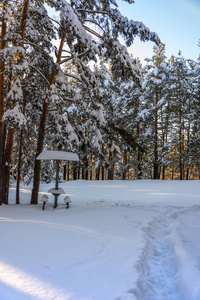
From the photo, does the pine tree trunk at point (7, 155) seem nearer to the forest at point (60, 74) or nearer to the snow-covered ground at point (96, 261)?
the forest at point (60, 74)

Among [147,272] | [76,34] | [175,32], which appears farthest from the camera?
[76,34]

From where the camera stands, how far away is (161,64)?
22.8m

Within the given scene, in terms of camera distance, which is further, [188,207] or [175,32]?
[188,207]

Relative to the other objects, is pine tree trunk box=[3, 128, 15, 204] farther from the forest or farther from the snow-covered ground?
the snow-covered ground

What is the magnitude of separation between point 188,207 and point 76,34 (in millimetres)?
9043

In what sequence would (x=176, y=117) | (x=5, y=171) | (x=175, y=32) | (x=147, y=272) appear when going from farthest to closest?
(x=176, y=117), (x=5, y=171), (x=147, y=272), (x=175, y=32)

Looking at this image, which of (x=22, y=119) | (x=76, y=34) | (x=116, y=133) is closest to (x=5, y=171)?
(x=22, y=119)

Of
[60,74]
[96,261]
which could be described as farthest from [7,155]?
[96,261]

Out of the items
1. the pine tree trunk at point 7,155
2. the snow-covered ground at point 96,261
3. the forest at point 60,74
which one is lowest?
the snow-covered ground at point 96,261

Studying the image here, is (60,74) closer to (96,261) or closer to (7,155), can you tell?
(7,155)

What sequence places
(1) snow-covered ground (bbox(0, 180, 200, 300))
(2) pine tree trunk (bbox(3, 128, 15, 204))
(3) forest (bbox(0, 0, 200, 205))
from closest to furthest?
1. (1) snow-covered ground (bbox(0, 180, 200, 300))
2. (3) forest (bbox(0, 0, 200, 205))
3. (2) pine tree trunk (bbox(3, 128, 15, 204))

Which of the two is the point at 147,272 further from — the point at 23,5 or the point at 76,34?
the point at 23,5

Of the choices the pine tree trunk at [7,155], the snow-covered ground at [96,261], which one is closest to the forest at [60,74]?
the pine tree trunk at [7,155]

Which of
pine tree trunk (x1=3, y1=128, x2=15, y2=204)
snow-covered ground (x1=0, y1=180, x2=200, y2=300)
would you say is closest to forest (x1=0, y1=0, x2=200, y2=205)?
pine tree trunk (x1=3, y1=128, x2=15, y2=204)
